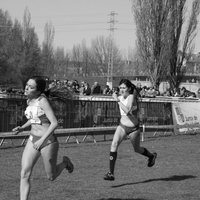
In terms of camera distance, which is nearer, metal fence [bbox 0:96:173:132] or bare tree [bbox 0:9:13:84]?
metal fence [bbox 0:96:173:132]

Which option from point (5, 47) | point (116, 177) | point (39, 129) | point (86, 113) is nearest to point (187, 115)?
point (86, 113)

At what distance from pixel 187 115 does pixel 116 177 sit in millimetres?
10287

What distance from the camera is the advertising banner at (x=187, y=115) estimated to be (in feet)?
60.8

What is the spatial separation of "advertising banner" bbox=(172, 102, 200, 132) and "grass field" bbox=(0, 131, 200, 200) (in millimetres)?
4432

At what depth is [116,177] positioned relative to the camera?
9.03 meters

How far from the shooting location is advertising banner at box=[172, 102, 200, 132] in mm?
18547

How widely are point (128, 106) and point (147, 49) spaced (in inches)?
1160

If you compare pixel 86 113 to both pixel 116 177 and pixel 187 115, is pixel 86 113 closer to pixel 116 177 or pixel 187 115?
pixel 187 115

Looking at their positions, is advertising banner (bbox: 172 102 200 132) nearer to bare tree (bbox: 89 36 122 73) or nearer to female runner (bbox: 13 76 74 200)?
female runner (bbox: 13 76 74 200)

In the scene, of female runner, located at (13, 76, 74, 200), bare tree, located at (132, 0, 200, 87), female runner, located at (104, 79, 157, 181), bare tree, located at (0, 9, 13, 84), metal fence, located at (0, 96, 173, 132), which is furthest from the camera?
bare tree, located at (0, 9, 13, 84)

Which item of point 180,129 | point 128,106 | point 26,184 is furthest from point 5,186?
point 180,129

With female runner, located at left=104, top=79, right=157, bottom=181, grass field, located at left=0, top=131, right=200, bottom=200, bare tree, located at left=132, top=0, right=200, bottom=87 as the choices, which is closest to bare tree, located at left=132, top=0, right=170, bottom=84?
bare tree, located at left=132, top=0, right=200, bottom=87

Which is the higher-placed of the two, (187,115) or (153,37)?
(153,37)

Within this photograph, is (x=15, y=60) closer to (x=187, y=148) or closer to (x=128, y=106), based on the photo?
(x=187, y=148)
